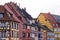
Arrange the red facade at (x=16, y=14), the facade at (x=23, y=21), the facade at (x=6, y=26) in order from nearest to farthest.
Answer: the facade at (x=6, y=26) < the red facade at (x=16, y=14) < the facade at (x=23, y=21)

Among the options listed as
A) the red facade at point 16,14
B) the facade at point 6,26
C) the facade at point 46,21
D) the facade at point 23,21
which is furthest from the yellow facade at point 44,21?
the facade at point 6,26

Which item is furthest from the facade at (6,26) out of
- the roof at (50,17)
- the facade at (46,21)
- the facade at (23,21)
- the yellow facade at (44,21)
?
the roof at (50,17)

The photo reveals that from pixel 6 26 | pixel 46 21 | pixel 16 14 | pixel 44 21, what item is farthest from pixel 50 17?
pixel 6 26

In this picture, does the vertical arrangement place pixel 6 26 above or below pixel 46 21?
below

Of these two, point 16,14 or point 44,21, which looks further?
point 44,21

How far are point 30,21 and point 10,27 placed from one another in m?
20.6

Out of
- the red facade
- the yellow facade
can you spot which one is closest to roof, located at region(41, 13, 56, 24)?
the yellow facade

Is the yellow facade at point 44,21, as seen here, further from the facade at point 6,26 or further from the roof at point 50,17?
the facade at point 6,26

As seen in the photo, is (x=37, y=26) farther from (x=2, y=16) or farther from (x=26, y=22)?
(x=2, y=16)

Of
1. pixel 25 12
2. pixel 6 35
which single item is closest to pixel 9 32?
pixel 6 35

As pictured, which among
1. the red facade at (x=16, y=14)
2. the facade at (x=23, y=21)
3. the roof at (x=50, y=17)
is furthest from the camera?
the roof at (x=50, y=17)

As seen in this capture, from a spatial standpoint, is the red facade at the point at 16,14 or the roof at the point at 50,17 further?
the roof at the point at 50,17

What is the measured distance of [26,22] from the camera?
96.4 meters

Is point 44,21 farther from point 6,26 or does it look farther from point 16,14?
point 6,26
